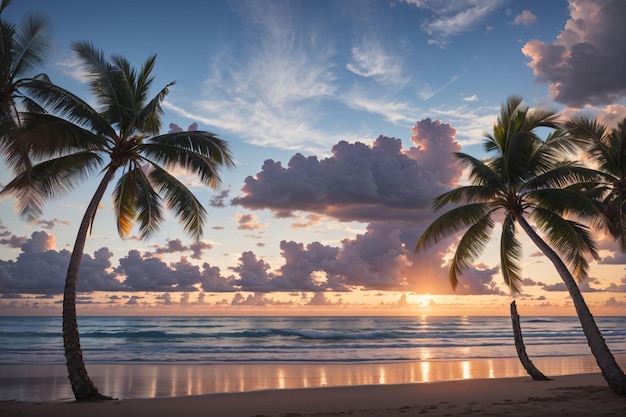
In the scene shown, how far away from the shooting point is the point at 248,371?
67.7 ft

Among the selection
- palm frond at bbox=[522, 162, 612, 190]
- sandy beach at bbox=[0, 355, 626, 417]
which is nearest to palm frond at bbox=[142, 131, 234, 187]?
sandy beach at bbox=[0, 355, 626, 417]

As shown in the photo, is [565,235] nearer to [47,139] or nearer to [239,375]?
[239,375]

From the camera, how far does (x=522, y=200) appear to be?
1497 centimetres

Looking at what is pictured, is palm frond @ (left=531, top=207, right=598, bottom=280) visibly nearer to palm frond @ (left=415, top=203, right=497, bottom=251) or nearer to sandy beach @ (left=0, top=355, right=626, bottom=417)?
palm frond @ (left=415, top=203, right=497, bottom=251)

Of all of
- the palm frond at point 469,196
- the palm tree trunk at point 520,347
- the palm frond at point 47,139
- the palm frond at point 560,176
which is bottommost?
the palm tree trunk at point 520,347

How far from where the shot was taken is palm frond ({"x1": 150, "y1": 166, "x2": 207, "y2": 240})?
15.2 metres

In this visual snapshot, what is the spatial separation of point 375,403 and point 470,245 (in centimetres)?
648

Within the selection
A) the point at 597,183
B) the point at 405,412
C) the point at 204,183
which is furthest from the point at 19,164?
the point at 597,183

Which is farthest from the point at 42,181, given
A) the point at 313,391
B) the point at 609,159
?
the point at 609,159

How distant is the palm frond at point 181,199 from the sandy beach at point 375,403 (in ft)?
17.0

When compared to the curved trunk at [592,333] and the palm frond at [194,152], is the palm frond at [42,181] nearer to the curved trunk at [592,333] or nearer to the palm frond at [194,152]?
the palm frond at [194,152]

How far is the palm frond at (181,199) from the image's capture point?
15.2 m

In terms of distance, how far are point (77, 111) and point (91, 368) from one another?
1305 centimetres

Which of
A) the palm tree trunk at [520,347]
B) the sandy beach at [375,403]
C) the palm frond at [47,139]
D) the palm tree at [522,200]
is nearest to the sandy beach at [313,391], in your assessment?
the sandy beach at [375,403]
